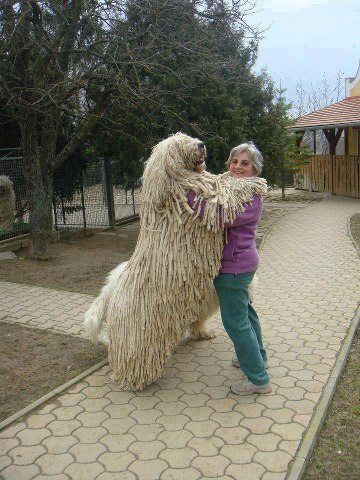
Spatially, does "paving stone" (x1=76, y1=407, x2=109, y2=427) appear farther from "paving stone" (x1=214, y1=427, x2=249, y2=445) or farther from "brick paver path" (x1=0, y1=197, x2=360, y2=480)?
"paving stone" (x1=214, y1=427, x2=249, y2=445)

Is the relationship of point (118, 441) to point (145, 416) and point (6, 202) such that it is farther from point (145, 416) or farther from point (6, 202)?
point (6, 202)

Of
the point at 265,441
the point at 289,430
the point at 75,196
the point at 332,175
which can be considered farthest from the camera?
the point at 332,175

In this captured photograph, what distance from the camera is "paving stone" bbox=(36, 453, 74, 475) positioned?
2990 mm

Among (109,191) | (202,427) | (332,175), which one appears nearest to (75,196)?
(109,191)

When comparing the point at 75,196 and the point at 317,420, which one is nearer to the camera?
the point at 317,420

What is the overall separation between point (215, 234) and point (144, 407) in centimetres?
141

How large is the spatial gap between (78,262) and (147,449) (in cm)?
552

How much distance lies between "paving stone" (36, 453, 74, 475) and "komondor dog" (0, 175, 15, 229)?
681 cm

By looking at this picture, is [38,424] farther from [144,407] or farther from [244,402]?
[244,402]

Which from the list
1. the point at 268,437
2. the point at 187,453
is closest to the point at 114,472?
the point at 187,453

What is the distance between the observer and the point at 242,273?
3602 millimetres

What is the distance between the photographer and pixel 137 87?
827cm

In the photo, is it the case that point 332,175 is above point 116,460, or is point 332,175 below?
above

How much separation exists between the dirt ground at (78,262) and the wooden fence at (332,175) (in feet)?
20.8
